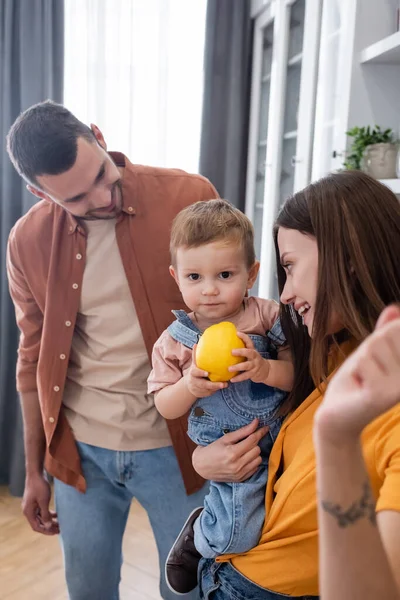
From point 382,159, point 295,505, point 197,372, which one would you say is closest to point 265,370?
point 197,372

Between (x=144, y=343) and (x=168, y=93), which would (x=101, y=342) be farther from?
(x=168, y=93)

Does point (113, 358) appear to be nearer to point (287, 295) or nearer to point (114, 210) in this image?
point (114, 210)

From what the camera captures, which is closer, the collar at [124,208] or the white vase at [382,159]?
the collar at [124,208]

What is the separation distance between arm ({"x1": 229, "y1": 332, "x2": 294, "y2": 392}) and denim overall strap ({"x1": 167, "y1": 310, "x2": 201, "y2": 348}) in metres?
0.16

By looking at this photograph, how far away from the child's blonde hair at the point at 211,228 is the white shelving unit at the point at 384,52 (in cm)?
91

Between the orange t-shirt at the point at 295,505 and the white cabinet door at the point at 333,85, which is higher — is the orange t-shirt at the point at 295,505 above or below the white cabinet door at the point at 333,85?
below

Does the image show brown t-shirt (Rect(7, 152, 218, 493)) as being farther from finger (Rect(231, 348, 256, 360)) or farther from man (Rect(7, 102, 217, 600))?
finger (Rect(231, 348, 256, 360))

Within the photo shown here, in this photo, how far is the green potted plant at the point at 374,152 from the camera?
175 cm

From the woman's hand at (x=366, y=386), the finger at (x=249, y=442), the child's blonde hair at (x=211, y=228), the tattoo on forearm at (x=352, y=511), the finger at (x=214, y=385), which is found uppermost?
the child's blonde hair at (x=211, y=228)

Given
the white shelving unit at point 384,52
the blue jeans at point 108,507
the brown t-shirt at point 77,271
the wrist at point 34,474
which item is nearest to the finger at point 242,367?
the brown t-shirt at point 77,271

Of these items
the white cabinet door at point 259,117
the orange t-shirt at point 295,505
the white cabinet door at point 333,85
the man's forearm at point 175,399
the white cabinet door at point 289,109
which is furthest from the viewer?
the white cabinet door at point 259,117

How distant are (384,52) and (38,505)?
1730 mm

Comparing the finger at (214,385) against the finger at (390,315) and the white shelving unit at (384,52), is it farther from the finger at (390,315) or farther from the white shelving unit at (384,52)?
the white shelving unit at (384,52)

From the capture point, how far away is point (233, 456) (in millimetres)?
985
